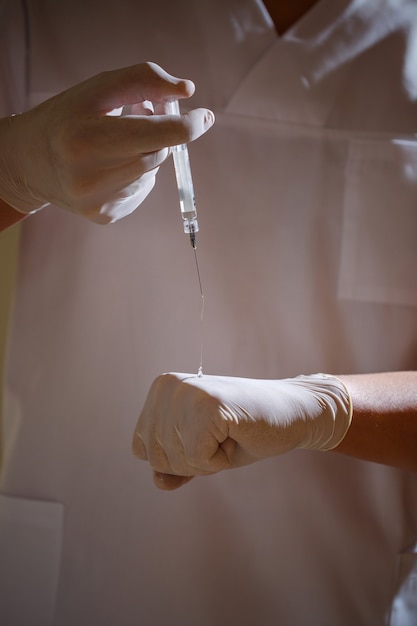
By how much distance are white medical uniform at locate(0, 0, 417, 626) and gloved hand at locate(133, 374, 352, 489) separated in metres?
0.21

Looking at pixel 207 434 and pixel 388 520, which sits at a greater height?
pixel 207 434

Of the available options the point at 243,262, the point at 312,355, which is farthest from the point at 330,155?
the point at 312,355

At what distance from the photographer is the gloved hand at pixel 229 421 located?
0.72 metres

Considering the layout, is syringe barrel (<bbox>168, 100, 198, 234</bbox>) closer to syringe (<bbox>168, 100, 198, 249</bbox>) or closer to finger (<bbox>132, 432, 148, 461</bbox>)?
syringe (<bbox>168, 100, 198, 249</bbox>)

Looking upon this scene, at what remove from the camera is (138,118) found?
2.30 ft

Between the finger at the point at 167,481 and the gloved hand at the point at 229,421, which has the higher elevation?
the gloved hand at the point at 229,421

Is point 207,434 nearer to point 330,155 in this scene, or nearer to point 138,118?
point 138,118

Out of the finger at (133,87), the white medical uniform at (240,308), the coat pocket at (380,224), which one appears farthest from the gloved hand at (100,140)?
the coat pocket at (380,224)

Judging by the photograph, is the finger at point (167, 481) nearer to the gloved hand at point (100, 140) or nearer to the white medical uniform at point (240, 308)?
the white medical uniform at point (240, 308)

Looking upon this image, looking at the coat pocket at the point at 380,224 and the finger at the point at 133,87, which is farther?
the coat pocket at the point at 380,224

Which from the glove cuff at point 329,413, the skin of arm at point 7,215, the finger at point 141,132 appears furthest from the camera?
the skin of arm at point 7,215

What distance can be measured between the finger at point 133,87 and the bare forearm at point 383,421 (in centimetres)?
47

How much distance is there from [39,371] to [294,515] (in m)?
0.51

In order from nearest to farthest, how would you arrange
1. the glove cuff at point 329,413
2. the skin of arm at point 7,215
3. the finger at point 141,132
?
the finger at point 141,132 < the glove cuff at point 329,413 < the skin of arm at point 7,215
